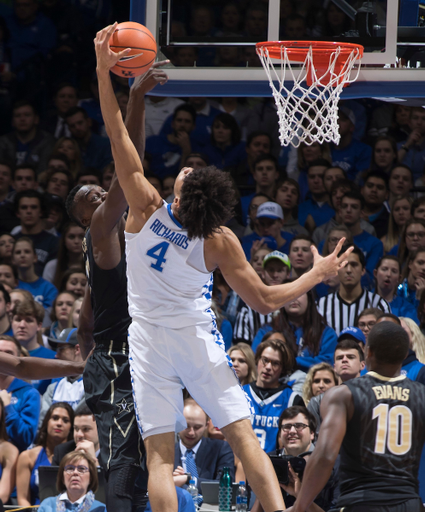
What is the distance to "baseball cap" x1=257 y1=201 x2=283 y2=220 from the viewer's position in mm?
9164

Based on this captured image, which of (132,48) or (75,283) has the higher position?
(132,48)

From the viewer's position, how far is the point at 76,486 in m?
6.21

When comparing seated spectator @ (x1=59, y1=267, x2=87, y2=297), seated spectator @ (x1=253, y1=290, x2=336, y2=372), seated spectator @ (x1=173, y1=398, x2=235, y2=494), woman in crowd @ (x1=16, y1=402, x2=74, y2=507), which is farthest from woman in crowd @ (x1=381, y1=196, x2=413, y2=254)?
woman in crowd @ (x1=16, y1=402, x2=74, y2=507)

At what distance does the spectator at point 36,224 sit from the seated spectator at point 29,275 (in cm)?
49

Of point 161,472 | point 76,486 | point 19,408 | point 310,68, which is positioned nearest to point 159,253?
point 161,472

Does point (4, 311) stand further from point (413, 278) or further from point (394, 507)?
point (394, 507)

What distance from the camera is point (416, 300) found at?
812cm

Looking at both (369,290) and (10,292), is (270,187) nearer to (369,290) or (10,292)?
(369,290)

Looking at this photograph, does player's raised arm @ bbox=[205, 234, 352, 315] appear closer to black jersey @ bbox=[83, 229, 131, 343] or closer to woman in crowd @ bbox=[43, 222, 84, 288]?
black jersey @ bbox=[83, 229, 131, 343]

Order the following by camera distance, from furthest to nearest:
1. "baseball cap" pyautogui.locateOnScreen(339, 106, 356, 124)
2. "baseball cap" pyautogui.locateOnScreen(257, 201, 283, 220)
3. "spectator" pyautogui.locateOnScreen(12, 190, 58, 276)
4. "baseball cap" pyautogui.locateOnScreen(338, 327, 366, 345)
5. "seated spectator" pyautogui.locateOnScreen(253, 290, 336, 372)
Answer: "baseball cap" pyautogui.locateOnScreen(339, 106, 356, 124)
"spectator" pyautogui.locateOnScreen(12, 190, 58, 276)
"baseball cap" pyautogui.locateOnScreen(257, 201, 283, 220)
"seated spectator" pyautogui.locateOnScreen(253, 290, 336, 372)
"baseball cap" pyautogui.locateOnScreen(338, 327, 366, 345)

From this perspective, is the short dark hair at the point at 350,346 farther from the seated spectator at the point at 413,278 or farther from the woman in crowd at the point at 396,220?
the woman in crowd at the point at 396,220

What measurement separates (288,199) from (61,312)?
117 inches

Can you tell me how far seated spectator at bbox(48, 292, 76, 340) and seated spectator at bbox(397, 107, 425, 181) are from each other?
4.31 meters

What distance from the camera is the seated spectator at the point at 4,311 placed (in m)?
8.48
